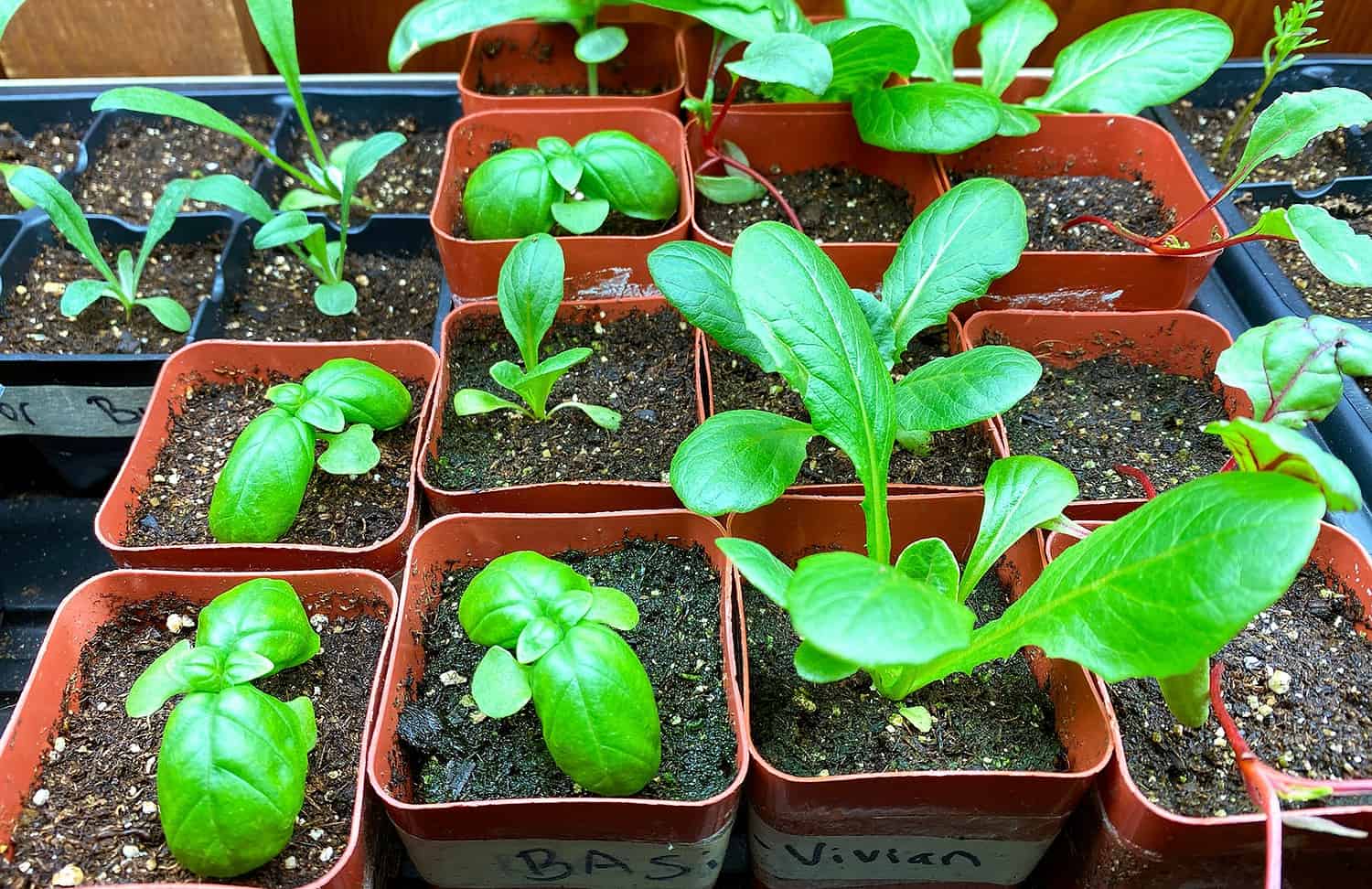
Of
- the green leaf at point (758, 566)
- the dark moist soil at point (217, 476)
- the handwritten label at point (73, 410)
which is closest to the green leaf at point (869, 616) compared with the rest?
the green leaf at point (758, 566)

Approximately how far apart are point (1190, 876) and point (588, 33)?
131 centimetres

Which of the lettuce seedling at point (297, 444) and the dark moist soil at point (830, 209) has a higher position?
the dark moist soil at point (830, 209)

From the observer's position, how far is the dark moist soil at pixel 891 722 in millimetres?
845

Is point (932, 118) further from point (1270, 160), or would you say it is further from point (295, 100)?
point (295, 100)

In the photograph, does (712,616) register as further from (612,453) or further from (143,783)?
(143,783)

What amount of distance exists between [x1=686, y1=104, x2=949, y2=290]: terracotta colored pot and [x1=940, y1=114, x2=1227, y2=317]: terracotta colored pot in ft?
0.23

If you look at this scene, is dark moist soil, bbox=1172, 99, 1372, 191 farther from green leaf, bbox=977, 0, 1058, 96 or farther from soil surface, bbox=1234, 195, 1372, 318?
green leaf, bbox=977, 0, 1058, 96

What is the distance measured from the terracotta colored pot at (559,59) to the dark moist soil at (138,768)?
0.95 meters

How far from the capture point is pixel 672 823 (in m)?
0.76

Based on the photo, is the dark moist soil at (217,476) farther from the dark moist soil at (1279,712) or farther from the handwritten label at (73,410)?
the dark moist soil at (1279,712)

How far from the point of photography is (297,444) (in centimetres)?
96

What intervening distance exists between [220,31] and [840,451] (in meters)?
1.17

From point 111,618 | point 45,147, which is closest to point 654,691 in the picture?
point 111,618

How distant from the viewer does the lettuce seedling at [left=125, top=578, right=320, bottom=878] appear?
699 millimetres
